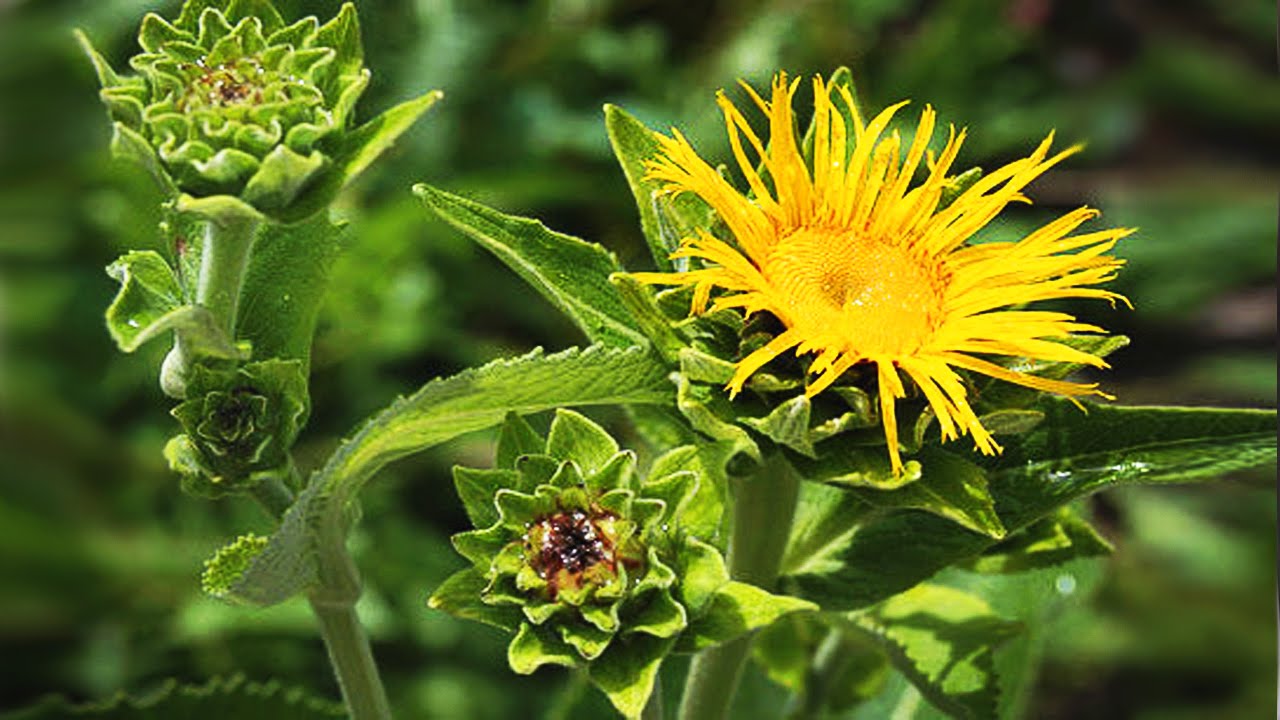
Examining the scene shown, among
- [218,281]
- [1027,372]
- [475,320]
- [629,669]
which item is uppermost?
[475,320]

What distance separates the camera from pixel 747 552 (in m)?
1.07

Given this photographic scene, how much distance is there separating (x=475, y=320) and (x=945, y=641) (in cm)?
130

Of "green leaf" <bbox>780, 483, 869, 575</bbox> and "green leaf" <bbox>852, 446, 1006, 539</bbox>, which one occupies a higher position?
"green leaf" <bbox>780, 483, 869, 575</bbox>

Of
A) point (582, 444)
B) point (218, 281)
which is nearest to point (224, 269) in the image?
point (218, 281)

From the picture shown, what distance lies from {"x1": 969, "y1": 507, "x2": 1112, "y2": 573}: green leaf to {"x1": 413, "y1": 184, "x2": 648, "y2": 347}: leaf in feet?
0.99

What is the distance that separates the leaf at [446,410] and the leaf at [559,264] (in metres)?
0.05

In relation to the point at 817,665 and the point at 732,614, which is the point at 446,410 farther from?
the point at 817,665

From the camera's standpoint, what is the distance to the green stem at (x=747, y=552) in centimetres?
104

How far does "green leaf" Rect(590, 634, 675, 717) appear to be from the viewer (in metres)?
0.93

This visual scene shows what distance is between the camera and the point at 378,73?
1206 millimetres

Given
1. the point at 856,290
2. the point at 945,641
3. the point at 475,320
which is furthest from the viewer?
the point at 475,320

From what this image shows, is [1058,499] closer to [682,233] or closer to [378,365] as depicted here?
[682,233]

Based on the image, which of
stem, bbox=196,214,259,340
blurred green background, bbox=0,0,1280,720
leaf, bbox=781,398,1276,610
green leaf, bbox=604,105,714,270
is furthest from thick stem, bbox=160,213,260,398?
blurred green background, bbox=0,0,1280,720

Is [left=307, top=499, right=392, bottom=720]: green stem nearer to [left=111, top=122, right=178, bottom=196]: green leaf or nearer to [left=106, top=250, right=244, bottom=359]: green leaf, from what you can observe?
[left=106, top=250, right=244, bottom=359]: green leaf
